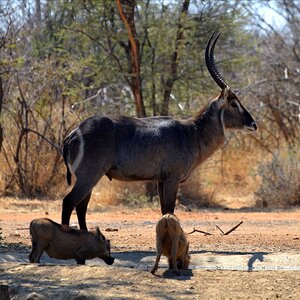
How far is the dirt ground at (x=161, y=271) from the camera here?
313 inches

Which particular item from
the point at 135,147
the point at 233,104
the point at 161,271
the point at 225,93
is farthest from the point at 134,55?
the point at 161,271

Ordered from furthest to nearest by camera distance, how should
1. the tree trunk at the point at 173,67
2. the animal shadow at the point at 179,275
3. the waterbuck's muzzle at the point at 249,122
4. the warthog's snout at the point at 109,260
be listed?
1. the tree trunk at the point at 173,67
2. the waterbuck's muzzle at the point at 249,122
3. the warthog's snout at the point at 109,260
4. the animal shadow at the point at 179,275

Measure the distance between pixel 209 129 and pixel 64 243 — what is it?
3.53 meters

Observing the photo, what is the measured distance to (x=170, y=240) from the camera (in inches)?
341

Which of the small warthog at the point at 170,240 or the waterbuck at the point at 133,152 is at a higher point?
the waterbuck at the point at 133,152

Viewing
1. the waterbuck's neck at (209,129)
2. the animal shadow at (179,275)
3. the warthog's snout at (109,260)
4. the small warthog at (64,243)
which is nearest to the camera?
the animal shadow at (179,275)

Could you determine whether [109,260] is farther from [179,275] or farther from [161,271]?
[179,275]

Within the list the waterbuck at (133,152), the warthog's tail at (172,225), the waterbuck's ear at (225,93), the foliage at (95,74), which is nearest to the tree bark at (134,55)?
the foliage at (95,74)

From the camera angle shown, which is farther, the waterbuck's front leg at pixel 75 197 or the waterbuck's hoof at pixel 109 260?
the waterbuck's front leg at pixel 75 197

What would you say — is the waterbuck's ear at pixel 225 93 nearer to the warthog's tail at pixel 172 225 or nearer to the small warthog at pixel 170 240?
the small warthog at pixel 170 240

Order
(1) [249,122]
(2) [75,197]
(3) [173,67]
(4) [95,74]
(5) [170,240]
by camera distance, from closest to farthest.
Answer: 1. (5) [170,240]
2. (2) [75,197]
3. (1) [249,122]
4. (3) [173,67]
5. (4) [95,74]

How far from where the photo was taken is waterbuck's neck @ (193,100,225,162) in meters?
11.9

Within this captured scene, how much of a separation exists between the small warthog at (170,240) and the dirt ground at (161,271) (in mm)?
153

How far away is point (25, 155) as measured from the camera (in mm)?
20078
